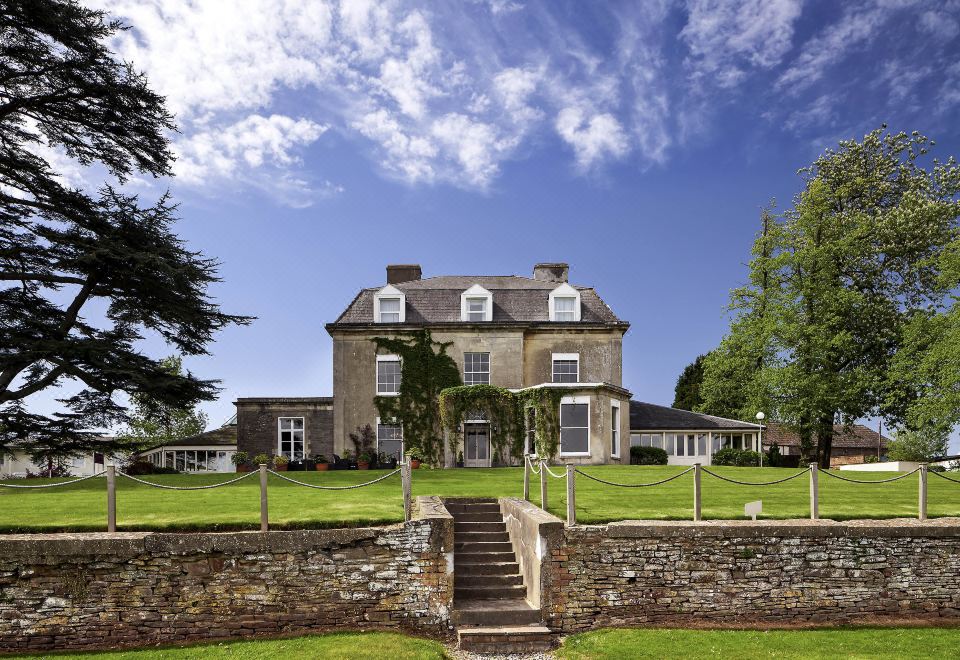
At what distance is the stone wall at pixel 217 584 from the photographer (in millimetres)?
10938

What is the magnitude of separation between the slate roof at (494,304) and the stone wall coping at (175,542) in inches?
783

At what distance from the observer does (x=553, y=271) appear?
118ft

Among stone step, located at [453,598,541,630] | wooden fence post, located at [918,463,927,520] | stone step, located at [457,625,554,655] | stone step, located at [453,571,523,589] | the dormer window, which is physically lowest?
stone step, located at [457,625,554,655]

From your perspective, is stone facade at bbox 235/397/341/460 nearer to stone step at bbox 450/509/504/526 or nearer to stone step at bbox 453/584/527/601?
stone step at bbox 450/509/504/526

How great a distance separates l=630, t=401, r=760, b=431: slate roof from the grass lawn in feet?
38.9

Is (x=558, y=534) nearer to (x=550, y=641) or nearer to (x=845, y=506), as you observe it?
(x=550, y=641)

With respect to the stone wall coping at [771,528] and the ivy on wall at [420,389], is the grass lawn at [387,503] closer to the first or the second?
the stone wall coping at [771,528]

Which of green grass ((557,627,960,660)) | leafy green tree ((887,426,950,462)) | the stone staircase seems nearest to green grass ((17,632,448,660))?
the stone staircase

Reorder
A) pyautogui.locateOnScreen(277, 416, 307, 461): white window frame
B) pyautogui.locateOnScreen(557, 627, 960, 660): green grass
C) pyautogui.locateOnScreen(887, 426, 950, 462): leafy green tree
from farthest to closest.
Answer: pyautogui.locateOnScreen(887, 426, 950, 462): leafy green tree → pyautogui.locateOnScreen(277, 416, 307, 461): white window frame → pyautogui.locateOnScreen(557, 627, 960, 660): green grass

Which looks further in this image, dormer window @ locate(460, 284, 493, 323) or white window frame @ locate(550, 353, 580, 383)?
dormer window @ locate(460, 284, 493, 323)

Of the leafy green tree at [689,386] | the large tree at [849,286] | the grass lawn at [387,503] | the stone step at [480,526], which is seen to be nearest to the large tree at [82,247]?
the grass lawn at [387,503]

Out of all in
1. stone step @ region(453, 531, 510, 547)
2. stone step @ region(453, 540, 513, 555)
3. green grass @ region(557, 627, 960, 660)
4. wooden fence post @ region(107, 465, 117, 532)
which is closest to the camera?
green grass @ region(557, 627, 960, 660)

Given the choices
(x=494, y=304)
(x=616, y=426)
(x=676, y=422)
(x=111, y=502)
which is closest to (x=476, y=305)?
(x=494, y=304)

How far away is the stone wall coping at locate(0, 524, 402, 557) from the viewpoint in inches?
429
